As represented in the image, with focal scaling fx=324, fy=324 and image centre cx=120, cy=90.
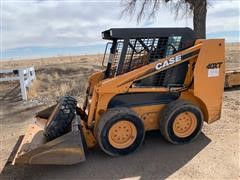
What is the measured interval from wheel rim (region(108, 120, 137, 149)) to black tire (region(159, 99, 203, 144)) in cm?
57

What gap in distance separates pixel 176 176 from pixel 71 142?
5.33ft

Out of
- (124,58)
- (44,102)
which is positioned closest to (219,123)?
(124,58)

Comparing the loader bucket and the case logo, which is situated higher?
the case logo

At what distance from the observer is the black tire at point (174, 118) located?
18.3 ft

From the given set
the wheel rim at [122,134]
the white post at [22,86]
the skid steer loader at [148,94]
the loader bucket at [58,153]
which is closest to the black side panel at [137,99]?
the skid steer loader at [148,94]

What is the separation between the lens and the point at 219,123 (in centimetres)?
688

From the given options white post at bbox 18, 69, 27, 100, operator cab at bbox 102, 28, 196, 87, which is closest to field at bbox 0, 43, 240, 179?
operator cab at bbox 102, 28, 196, 87

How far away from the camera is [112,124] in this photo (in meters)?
5.24

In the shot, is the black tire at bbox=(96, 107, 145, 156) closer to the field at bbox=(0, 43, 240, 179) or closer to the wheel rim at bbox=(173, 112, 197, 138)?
the field at bbox=(0, 43, 240, 179)

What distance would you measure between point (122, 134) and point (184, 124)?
1.17 meters

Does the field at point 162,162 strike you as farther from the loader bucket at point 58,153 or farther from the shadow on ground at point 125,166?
the loader bucket at point 58,153

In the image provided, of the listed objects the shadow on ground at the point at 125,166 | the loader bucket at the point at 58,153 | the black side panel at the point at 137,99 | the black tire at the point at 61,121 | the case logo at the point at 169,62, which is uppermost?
the case logo at the point at 169,62

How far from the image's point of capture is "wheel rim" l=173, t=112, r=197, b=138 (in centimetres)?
567

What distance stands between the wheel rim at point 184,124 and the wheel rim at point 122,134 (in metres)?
0.80
